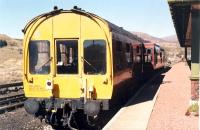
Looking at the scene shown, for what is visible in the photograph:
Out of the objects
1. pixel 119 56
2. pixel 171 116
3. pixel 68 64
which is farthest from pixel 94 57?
pixel 171 116

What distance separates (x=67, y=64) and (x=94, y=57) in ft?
2.77

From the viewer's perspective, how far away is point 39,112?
39.2 ft

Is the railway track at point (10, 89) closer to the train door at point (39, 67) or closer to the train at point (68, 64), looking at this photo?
the train door at point (39, 67)

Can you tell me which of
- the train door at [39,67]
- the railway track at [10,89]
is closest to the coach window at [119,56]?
the train door at [39,67]

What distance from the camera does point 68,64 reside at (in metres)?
11.9

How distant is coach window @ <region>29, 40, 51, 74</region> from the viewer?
12.0 m

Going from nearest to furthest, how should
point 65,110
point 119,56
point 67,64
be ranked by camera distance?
point 65,110
point 67,64
point 119,56

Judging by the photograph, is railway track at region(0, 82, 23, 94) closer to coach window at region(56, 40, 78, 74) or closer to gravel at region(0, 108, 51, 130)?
gravel at region(0, 108, 51, 130)

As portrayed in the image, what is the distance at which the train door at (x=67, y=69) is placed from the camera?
38.4 ft

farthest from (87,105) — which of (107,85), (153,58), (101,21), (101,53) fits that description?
(153,58)

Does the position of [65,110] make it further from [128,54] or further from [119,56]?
[128,54]

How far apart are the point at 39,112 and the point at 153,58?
62.9ft

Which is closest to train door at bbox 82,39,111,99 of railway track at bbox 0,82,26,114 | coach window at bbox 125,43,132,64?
coach window at bbox 125,43,132,64

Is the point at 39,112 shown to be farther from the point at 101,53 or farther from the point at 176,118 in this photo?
the point at 176,118
